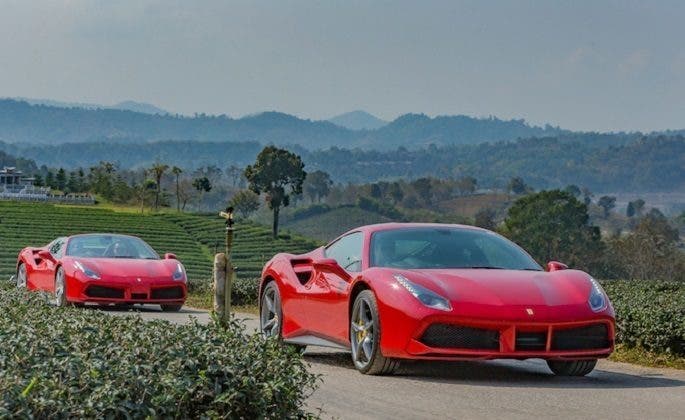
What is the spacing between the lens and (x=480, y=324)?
392 inches

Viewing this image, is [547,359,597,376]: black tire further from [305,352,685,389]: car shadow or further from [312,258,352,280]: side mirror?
[312,258,352,280]: side mirror

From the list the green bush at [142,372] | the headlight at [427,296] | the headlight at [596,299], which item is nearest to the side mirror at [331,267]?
the headlight at [427,296]

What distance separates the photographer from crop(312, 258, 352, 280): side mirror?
37.0 feet

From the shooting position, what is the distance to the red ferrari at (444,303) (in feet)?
32.8

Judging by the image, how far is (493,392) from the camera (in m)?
9.39

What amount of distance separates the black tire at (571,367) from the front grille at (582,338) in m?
0.24

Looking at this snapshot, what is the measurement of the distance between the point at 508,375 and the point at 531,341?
80 cm

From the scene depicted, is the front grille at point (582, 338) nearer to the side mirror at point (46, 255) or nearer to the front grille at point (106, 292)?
the front grille at point (106, 292)

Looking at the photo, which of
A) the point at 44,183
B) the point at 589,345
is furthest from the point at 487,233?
the point at 44,183

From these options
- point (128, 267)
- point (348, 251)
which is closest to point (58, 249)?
point (128, 267)

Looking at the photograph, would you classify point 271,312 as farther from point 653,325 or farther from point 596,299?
point 653,325

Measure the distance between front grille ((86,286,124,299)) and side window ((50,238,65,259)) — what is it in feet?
5.17

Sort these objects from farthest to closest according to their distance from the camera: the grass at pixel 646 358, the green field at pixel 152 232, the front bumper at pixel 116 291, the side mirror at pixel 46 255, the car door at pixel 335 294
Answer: the green field at pixel 152 232 → the side mirror at pixel 46 255 → the front bumper at pixel 116 291 → the grass at pixel 646 358 → the car door at pixel 335 294

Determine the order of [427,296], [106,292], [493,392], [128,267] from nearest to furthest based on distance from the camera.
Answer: [493,392] < [427,296] < [106,292] < [128,267]
